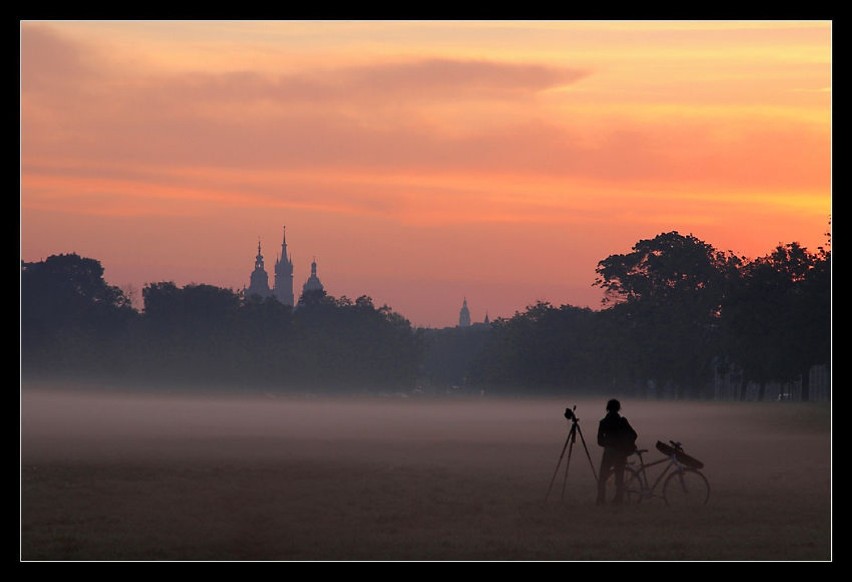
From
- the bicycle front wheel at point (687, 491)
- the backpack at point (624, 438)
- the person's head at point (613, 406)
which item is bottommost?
the bicycle front wheel at point (687, 491)

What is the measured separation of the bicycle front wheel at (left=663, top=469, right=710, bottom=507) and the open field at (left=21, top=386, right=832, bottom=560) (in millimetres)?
488

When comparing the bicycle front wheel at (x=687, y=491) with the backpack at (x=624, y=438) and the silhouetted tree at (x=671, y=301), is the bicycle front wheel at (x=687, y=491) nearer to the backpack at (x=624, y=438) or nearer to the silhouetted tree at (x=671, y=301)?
the backpack at (x=624, y=438)

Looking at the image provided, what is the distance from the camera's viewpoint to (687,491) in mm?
37062

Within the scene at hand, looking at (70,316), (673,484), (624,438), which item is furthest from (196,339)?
(624,438)

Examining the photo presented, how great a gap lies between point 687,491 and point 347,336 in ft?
480

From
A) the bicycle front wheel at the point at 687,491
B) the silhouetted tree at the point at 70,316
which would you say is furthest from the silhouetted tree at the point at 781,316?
the silhouetted tree at the point at 70,316

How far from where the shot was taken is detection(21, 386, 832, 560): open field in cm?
2725

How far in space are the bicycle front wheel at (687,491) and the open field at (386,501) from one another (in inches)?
19.2

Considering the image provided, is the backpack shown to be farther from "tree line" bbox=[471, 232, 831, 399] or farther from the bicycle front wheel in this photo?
"tree line" bbox=[471, 232, 831, 399]

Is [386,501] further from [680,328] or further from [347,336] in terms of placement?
[347,336]

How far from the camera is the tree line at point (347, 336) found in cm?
14288

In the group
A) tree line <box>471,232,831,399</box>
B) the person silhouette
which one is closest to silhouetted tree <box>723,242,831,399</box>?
tree line <box>471,232,831,399</box>
